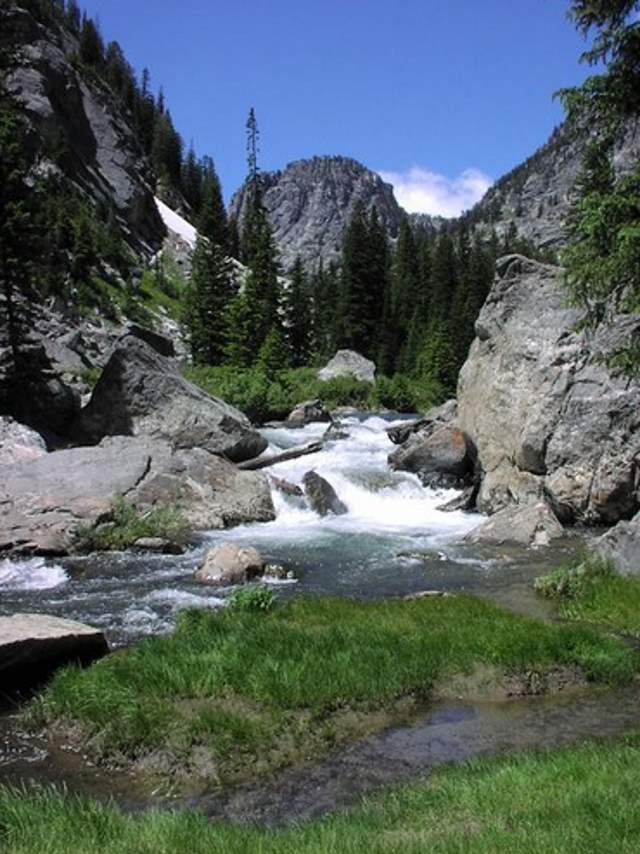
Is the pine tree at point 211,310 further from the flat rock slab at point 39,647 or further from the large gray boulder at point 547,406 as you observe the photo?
the flat rock slab at point 39,647

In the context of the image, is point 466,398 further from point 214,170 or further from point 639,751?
point 214,170

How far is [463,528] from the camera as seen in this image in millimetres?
24531

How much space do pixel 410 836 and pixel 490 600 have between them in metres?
9.98

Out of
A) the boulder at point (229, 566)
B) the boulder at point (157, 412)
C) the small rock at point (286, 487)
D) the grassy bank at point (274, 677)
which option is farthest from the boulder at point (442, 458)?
the grassy bank at point (274, 677)

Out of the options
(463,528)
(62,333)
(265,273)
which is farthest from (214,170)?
(463,528)

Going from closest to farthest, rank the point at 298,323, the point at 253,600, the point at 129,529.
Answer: the point at 253,600 < the point at 129,529 < the point at 298,323

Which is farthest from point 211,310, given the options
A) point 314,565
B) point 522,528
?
point 314,565

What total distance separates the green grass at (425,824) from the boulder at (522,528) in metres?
13.7

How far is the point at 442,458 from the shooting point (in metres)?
30.1

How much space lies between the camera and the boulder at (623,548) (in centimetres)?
1571

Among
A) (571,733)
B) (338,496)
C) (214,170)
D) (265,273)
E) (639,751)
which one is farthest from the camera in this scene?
(214,170)

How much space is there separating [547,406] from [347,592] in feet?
36.6

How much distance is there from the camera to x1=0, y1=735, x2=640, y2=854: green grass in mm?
5691

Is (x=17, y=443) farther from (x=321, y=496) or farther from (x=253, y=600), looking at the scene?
(x=253, y=600)
